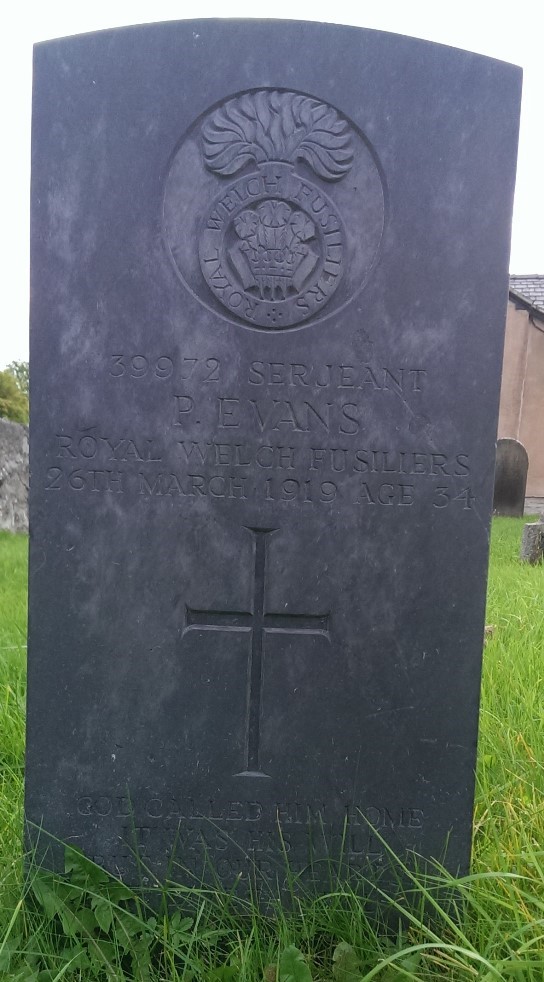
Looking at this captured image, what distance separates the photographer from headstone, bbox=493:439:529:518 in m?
11.6

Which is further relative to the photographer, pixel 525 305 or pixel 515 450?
pixel 525 305

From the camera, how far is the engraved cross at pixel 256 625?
190cm

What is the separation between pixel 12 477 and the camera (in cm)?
767

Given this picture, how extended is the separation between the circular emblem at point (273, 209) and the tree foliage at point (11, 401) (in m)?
25.2

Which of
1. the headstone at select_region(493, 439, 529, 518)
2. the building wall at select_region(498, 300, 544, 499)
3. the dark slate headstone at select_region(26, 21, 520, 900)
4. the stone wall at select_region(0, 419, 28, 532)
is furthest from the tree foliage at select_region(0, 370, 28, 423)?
the dark slate headstone at select_region(26, 21, 520, 900)

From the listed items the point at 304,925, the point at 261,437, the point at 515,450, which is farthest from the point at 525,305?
the point at 304,925

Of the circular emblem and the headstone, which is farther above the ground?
the circular emblem

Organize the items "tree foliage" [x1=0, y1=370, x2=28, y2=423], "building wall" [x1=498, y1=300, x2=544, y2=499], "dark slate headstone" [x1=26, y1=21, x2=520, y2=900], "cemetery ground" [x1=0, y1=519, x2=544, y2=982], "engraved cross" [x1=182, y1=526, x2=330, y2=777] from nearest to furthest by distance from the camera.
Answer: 1. "cemetery ground" [x1=0, y1=519, x2=544, y2=982]
2. "dark slate headstone" [x1=26, y1=21, x2=520, y2=900]
3. "engraved cross" [x1=182, y1=526, x2=330, y2=777]
4. "building wall" [x1=498, y1=300, x2=544, y2=499]
5. "tree foliage" [x1=0, y1=370, x2=28, y2=423]

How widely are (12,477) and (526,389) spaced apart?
1221 centimetres

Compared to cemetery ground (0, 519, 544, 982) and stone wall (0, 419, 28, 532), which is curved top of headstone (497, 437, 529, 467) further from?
cemetery ground (0, 519, 544, 982)

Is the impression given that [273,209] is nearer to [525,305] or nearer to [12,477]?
[12,477]

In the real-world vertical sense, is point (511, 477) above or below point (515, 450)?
below

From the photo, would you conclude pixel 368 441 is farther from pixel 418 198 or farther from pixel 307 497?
pixel 418 198

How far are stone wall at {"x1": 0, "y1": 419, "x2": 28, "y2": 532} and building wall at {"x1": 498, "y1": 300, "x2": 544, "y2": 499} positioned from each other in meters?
11.3
